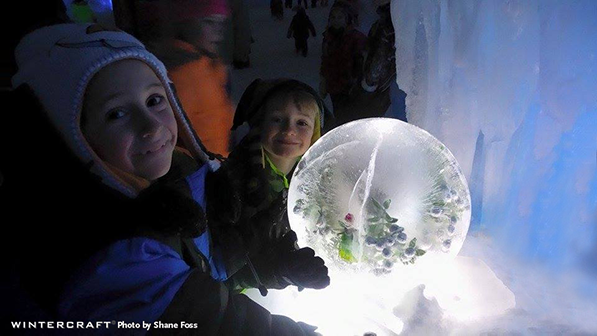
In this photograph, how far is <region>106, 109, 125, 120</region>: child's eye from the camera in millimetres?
910

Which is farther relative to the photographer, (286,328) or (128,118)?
(286,328)

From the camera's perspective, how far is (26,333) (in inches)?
40.7

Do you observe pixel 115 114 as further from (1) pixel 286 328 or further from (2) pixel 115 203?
(1) pixel 286 328

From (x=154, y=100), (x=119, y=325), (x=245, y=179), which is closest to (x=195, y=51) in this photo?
(x=245, y=179)

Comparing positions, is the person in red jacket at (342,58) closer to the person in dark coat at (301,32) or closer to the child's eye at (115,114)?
the child's eye at (115,114)

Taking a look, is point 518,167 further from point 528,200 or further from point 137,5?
point 137,5

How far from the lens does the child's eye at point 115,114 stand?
0.91 metres

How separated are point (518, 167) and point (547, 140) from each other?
0.28m

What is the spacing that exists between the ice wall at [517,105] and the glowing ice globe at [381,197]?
48 cm

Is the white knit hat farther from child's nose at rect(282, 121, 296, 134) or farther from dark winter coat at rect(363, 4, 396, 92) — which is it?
dark winter coat at rect(363, 4, 396, 92)

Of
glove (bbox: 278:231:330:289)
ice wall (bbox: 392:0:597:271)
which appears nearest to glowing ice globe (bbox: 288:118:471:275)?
glove (bbox: 278:231:330:289)

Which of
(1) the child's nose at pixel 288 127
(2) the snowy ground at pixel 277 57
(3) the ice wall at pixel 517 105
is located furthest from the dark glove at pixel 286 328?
(2) the snowy ground at pixel 277 57

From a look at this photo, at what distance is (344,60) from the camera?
3117mm

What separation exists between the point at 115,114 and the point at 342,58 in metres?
2.43
